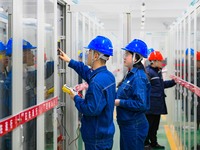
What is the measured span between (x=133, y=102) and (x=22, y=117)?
5.17ft

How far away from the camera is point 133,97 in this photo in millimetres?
3666

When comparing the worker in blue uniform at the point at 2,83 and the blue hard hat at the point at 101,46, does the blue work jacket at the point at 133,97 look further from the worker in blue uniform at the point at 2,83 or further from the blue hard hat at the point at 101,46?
the worker in blue uniform at the point at 2,83

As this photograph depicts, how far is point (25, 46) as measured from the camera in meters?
2.51

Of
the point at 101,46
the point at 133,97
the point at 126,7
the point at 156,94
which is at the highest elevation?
the point at 126,7

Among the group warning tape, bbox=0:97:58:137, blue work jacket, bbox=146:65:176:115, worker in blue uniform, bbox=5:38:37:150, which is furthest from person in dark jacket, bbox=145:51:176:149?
worker in blue uniform, bbox=5:38:37:150

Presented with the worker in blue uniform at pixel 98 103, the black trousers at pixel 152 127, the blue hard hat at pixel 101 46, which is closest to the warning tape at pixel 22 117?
the worker in blue uniform at pixel 98 103

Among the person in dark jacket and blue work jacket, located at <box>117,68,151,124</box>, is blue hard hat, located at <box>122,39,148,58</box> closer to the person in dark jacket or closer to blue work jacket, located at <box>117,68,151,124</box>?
blue work jacket, located at <box>117,68,151,124</box>

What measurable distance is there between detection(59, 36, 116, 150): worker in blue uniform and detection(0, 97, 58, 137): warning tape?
32cm

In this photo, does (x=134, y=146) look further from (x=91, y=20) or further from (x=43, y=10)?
(x=91, y=20)

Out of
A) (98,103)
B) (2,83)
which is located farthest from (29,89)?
(98,103)

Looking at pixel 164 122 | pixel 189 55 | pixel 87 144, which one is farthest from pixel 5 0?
pixel 164 122

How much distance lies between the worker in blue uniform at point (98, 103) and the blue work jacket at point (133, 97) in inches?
21.3

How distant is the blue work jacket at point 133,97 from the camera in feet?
11.7

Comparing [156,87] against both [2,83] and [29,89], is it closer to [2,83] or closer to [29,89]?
[29,89]
